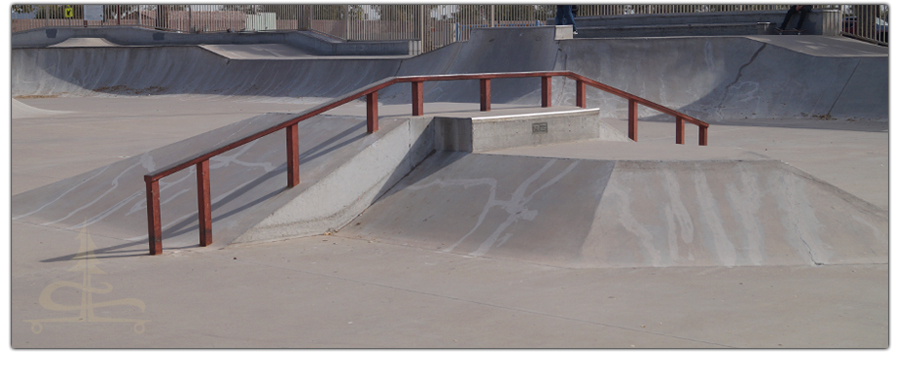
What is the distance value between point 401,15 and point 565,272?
3036cm

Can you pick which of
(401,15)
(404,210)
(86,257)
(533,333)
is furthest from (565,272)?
(401,15)

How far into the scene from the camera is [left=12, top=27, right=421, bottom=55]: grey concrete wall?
2964 centimetres

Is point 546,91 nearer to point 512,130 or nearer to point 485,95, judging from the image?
point 485,95

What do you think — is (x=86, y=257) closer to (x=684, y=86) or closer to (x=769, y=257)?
(x=769, y=257)

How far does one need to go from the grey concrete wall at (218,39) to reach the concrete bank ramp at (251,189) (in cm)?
2154

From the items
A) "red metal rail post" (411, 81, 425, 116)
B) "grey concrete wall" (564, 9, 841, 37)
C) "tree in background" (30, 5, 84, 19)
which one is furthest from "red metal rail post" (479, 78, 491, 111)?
"tree in background" (30, 5, 84, 19)

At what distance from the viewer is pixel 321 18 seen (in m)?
36.8

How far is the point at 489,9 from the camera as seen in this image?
29500 millimetres

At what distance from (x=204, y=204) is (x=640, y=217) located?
3.51 metres

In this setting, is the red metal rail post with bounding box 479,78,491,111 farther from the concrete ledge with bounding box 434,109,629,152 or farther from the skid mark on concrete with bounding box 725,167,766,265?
the skid mark on concrete with bounding box 725,167,766,265

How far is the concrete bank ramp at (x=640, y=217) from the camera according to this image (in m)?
5.74

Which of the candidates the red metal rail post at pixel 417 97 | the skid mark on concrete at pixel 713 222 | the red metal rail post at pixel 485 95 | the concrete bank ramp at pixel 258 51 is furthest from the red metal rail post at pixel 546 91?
the concrete bank ramp at pixel 258 51

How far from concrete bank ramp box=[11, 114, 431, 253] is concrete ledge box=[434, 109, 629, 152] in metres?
0.39

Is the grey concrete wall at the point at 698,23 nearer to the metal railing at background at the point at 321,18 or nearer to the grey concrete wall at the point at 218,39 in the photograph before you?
the metal railing at background at the point at 321,18
